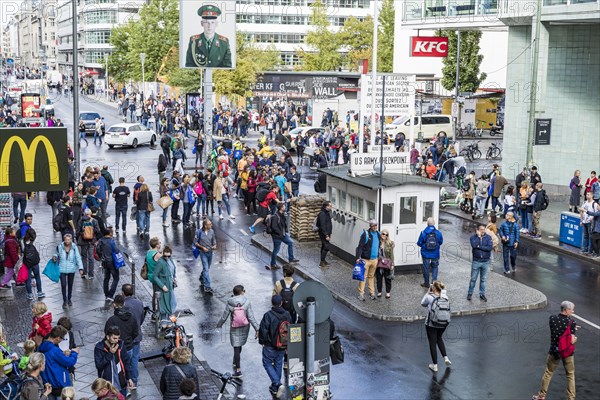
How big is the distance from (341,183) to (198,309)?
5506mm

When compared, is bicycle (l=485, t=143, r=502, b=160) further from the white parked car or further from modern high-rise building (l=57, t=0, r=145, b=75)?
modern high-rise building (l=57, t=0, r=145, b=75)

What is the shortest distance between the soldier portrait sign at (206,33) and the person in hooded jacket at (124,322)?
76.5 ft

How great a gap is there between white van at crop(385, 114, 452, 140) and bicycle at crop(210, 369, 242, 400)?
3385 cm

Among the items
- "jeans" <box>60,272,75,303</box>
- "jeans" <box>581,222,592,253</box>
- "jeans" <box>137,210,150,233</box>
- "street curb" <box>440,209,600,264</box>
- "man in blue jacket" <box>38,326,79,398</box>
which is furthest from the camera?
"jeans" <box>137,210,150,233</box>

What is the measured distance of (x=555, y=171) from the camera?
33812mm

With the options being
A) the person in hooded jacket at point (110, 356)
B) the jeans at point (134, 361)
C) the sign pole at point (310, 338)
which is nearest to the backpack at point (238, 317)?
the jeans at point (134, 361)

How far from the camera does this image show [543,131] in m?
31.0

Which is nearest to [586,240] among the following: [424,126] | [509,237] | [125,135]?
[509,237]

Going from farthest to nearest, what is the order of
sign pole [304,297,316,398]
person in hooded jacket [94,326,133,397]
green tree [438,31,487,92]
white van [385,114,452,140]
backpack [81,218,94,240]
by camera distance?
1. green tree [438,31,487,92]
2. white van [385,114,452,140]
3. backpack [81,218,94,240]
4. person in hooded jacket [94,326,133,397]
5. sign pole [304,297,316,398]

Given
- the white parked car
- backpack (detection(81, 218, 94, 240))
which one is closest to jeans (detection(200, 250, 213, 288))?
backpack (detection(81, 218, 94, 240))

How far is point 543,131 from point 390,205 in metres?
14.1

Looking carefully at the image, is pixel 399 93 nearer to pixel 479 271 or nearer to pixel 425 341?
pixel 479 271

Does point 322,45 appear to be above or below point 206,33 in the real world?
above

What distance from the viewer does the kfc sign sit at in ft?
142
